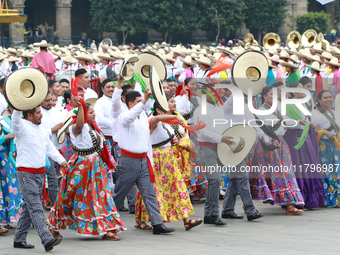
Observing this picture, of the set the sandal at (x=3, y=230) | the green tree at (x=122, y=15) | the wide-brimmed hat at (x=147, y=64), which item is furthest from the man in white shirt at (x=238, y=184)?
the green tree at (x=122, y=15)

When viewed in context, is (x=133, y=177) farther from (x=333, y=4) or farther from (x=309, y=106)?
(x=333, y=4)

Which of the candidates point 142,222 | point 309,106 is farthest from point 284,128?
point 142,222

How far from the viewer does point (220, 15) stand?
48.7m

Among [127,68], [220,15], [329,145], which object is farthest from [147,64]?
[220,15]

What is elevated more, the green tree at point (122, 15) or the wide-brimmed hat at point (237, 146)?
the green tree at point (122, 15)

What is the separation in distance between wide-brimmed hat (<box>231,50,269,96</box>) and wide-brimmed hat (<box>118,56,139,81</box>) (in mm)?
1238

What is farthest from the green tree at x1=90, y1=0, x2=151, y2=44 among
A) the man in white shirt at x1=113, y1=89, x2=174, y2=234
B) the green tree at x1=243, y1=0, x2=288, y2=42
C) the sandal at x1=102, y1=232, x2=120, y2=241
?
the sandal at x1=102, y1=232, x2=120, y2=241

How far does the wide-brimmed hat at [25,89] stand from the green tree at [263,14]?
4478 centimetres

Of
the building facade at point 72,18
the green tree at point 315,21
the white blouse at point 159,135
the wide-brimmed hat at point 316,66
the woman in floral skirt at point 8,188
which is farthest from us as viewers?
the building facade at point 72,18

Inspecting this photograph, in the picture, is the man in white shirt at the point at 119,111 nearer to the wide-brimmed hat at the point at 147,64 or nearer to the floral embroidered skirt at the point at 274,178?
the wide-brimmed hat at the point at 147,64

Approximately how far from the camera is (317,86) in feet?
43.9

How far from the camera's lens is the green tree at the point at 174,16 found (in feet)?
151

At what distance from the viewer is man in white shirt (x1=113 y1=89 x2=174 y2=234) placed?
7203mm

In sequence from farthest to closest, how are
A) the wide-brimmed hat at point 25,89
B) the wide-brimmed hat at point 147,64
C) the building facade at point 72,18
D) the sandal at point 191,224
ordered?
the building facade at point 72,18, the wide-brimmed hat at point 147,64, the sandal at point 191,224, the wide-brimmed hat at point 25,89
